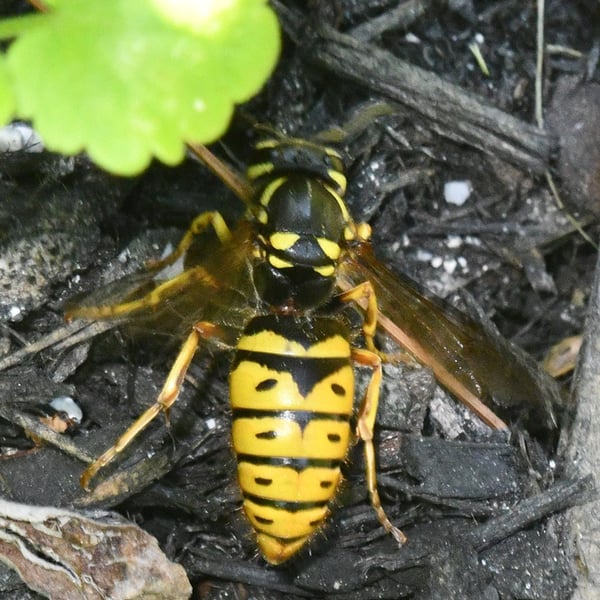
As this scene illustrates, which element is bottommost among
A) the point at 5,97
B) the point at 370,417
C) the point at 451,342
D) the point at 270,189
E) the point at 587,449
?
the point at 587,449

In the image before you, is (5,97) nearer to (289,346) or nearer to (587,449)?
(289,346)

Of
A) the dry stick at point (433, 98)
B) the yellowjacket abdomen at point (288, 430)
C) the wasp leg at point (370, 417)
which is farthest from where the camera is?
the dry stick at point (433, 98)

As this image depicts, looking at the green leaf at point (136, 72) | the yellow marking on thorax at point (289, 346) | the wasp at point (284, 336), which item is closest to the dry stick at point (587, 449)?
the wasp at point (284, 336)

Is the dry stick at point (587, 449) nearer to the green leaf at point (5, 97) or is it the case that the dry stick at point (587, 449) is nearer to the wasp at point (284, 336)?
the wasp at point (284, 336)

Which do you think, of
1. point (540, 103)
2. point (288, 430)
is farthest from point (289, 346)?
point (540, 103)

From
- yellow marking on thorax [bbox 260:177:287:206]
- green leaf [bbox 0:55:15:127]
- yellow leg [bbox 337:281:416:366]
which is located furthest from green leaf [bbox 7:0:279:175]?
yellow leg [bbox 337:281:416:366]

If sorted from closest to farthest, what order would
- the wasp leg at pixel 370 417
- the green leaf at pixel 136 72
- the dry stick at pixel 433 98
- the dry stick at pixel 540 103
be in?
the green leaf at pixel 136 72, the wasp leg at pixel 370 417, the dry stick at pixel 433 98, the dry stick at pixel 540 103

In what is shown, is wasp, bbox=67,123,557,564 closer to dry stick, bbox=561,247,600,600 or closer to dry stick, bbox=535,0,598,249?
dry stick, bbox=561,247,600,600

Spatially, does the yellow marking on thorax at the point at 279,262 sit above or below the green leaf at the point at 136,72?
below
